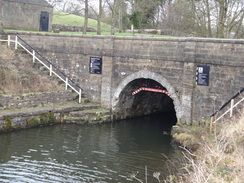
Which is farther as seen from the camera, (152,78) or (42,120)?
(152,78)

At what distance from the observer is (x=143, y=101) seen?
2112 centimetres

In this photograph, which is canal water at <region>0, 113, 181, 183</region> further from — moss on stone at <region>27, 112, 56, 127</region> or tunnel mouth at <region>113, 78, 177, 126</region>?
tunnel mouth at <region>113, 78, 177, 126</region>

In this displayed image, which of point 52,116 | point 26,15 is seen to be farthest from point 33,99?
point 26,15

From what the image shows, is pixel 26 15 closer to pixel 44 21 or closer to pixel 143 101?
pixel 44 21

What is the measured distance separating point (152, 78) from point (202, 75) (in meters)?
2.64

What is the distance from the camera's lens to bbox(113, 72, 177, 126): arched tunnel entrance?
752 inches

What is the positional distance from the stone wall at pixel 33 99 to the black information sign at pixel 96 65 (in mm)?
1736

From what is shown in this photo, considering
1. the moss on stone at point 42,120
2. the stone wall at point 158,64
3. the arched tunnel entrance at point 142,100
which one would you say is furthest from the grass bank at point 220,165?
the moss on stone at point 42,120

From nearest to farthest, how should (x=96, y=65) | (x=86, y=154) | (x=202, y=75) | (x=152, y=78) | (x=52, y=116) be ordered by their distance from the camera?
(x=86, y=154), (x=202, y=75), (x=152, y=78), (x=52, y=116), (x=96, y=65)

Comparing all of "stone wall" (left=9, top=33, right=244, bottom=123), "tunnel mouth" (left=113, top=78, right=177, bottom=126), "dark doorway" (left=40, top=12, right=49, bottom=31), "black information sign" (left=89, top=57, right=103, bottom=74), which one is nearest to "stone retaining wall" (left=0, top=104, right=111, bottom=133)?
"stone wall" (left=9, top=33, right=244, bottom=123)

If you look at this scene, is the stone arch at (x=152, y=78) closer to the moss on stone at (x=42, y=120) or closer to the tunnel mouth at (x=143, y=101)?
the tunnel mouth at (x=143, y=101)

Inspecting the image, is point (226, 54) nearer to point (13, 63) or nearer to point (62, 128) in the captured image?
point (62, 128)

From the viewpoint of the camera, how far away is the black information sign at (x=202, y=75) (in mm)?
15562

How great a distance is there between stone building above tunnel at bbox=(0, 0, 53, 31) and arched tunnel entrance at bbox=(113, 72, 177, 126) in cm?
1284
